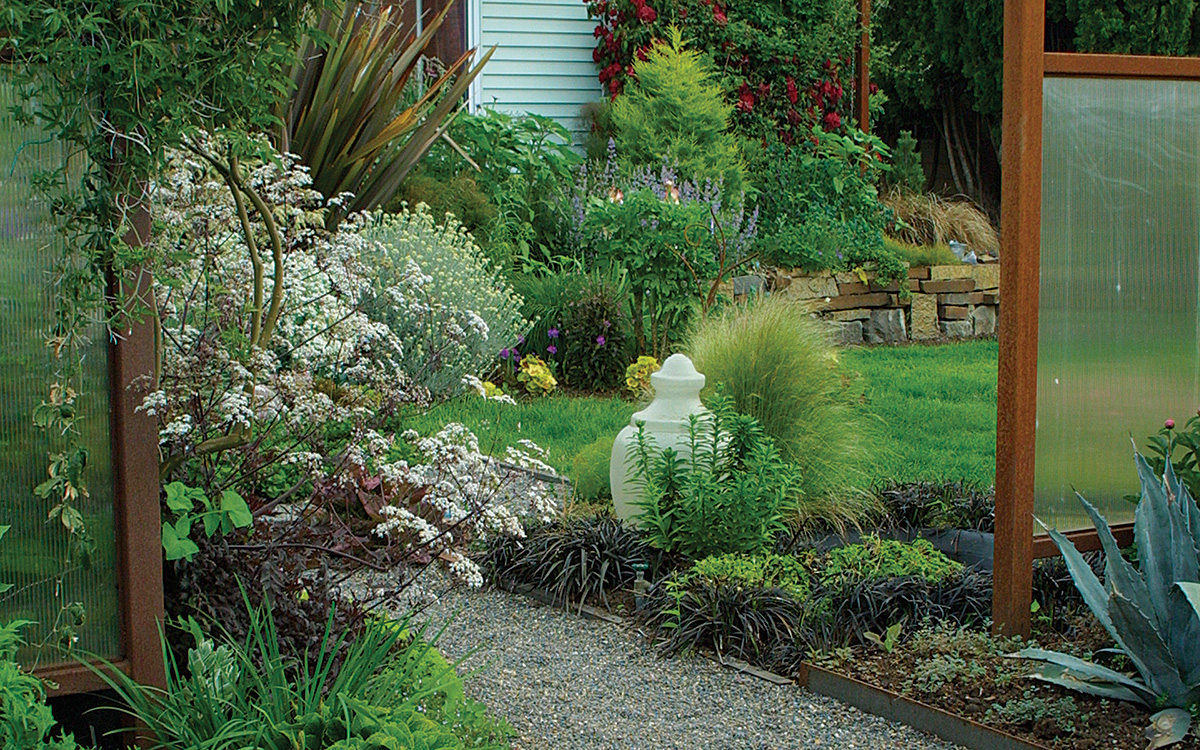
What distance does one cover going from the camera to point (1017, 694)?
3322 millimetres

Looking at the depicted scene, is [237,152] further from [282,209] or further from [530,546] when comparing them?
[530,546]

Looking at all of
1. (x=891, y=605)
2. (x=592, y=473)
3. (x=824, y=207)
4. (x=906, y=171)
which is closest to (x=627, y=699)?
(x=891, y=605)

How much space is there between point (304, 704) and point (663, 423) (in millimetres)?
2431

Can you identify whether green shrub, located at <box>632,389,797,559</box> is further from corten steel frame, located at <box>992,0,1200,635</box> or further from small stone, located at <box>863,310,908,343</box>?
small stone, located at <box>863,310,908,343</box>

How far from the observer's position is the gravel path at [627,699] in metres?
3.26

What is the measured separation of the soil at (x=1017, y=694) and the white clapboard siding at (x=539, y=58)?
851 centimetres

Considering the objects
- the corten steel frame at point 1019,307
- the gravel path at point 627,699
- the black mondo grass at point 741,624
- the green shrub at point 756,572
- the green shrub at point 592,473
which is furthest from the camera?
the green shrub at point 592,473

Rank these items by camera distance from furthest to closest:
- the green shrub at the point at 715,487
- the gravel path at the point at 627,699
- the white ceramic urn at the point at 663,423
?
the white ceramic urn at the point at 663,423 → the green shrub at the point at 715,487 → the gravel path at the point at 627,699

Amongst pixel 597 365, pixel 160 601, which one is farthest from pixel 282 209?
pixel 597 365

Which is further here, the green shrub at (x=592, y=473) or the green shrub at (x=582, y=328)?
the green shrub at (x=582, y=328)

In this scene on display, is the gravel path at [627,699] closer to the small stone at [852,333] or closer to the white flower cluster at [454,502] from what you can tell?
the white flower cluster at [454,502]

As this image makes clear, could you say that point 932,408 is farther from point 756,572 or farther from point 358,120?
point 358,120

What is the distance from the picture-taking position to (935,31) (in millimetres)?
14281

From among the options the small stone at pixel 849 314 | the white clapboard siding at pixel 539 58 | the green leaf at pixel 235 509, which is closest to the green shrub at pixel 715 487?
the green leaf at pixel 235 509
